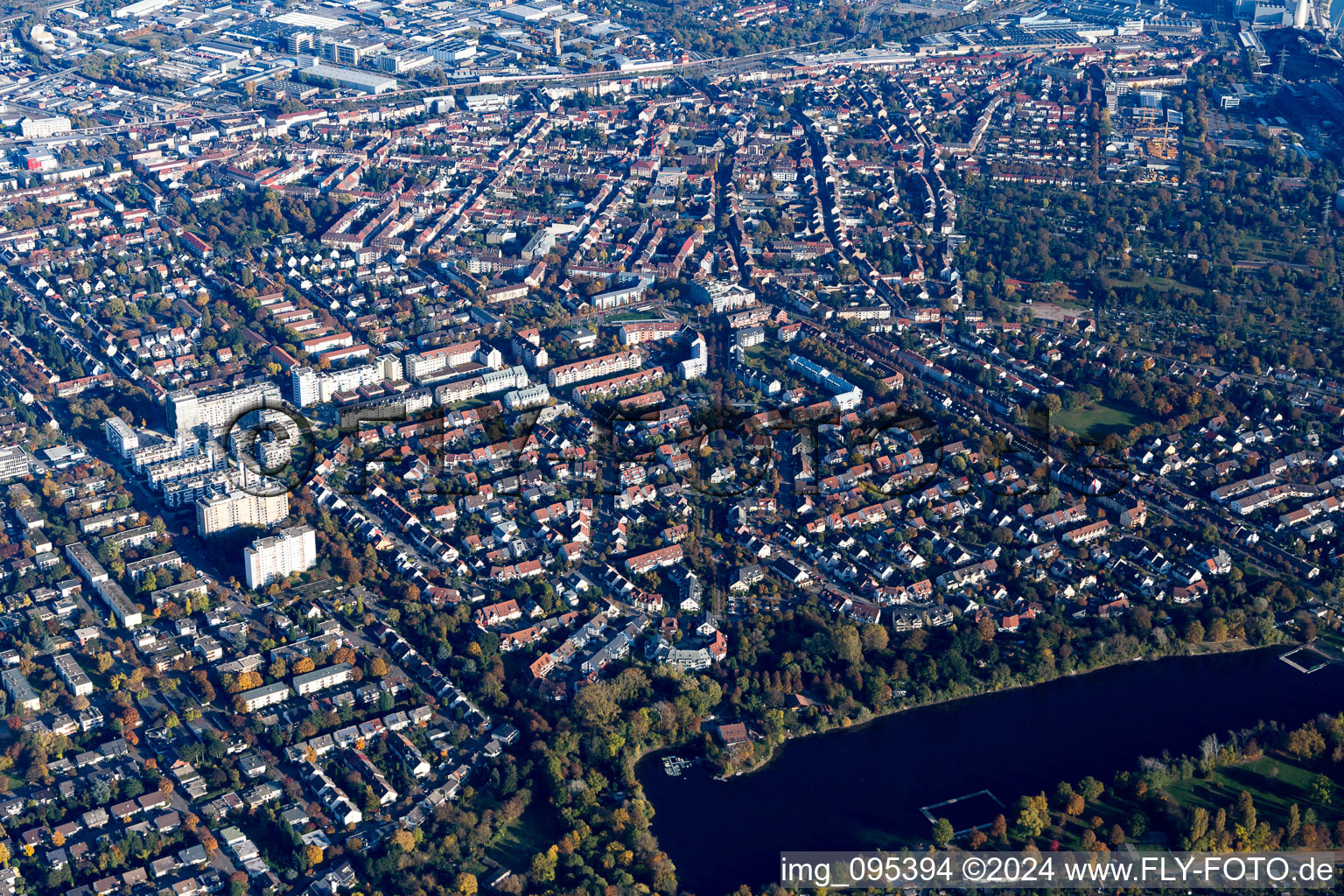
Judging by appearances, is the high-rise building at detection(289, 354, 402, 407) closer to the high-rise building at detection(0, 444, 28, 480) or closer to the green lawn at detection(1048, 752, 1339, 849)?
the high-rise building at detection(0, 444, 28, 480)

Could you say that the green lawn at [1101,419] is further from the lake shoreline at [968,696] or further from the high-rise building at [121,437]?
the high-rise building at [121,437]

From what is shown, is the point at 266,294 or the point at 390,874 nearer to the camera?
the point at 390,874

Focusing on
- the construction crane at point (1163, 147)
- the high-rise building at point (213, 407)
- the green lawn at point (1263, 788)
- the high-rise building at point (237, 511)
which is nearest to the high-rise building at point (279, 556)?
the high-rise building at point (237, 511)

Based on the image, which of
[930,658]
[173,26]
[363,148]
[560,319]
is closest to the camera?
[930,658]

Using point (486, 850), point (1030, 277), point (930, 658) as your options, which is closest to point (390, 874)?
point (486, 850)

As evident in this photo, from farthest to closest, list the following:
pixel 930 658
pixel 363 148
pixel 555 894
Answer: pixel 363 148, pixel 930 658, pixel 555 894

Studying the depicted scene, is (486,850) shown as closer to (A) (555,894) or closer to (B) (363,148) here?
(A) (555,894)

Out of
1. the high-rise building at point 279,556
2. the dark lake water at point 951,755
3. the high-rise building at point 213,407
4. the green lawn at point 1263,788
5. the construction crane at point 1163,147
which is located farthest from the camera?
the construction crane at point 1163,147
